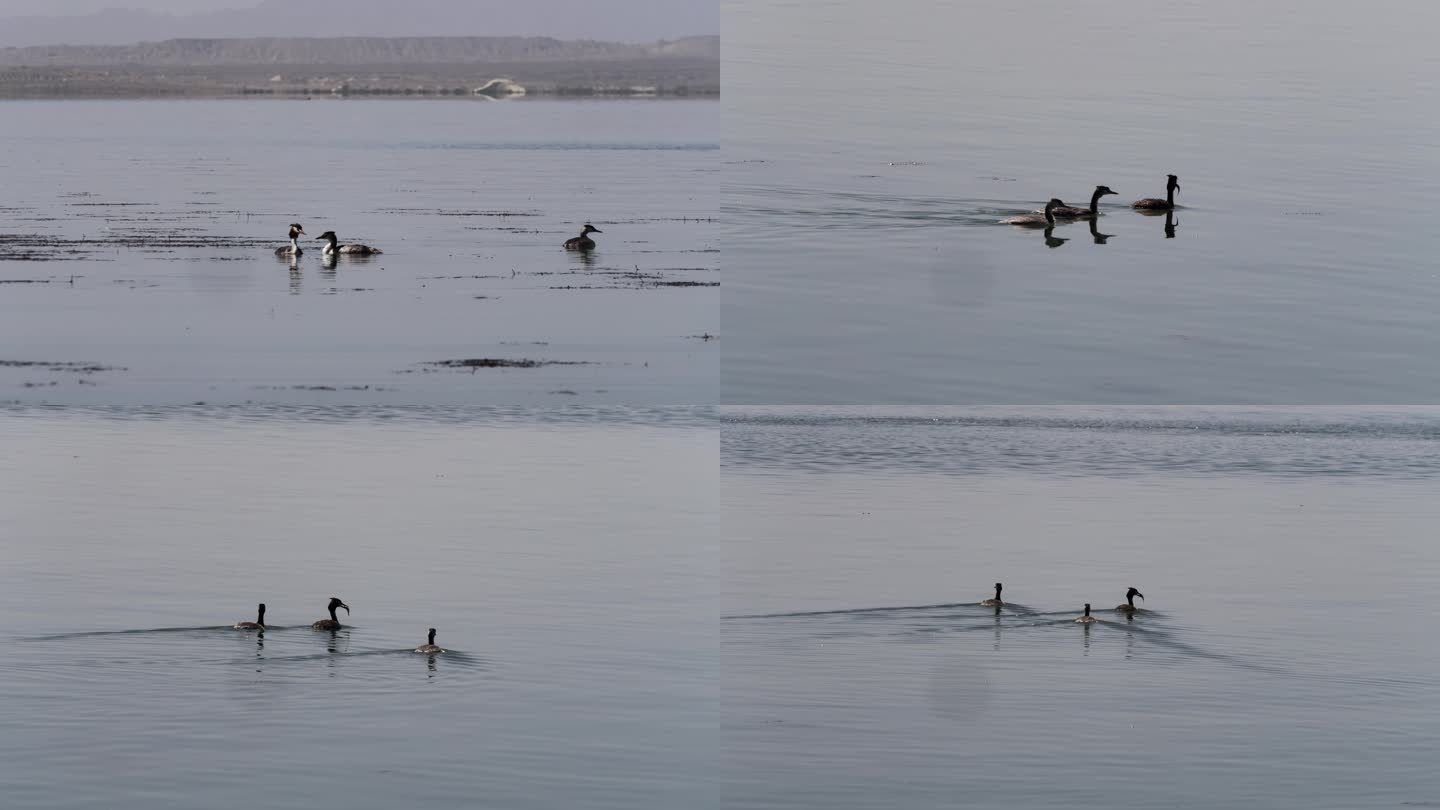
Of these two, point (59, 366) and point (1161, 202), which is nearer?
point (59, 366)

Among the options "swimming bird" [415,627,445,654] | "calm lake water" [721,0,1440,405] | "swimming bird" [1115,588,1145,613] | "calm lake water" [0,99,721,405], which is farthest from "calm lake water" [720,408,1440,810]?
"calm lake water" [0,99,721,405]

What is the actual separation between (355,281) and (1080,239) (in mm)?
14378

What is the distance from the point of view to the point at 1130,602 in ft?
68.8

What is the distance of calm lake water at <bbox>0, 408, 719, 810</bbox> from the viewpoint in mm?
15328

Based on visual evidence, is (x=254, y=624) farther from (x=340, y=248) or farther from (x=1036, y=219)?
(x=340, y=248)

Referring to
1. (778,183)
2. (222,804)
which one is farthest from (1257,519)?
(778,183)

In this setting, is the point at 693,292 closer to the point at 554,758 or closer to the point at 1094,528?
the point at 1094,528

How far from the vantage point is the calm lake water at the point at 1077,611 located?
15.8m

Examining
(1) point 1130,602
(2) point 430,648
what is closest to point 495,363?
(1) point 1130,602

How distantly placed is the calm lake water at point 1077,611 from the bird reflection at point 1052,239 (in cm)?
890

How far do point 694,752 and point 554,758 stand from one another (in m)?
1.06

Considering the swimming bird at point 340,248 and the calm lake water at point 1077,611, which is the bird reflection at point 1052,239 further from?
the swimming bird at point 340,248

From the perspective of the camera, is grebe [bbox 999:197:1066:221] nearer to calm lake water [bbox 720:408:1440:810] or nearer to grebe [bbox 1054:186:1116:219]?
grebe [bbox 1054:186:1116:219]

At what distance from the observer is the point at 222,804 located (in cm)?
1457
